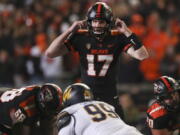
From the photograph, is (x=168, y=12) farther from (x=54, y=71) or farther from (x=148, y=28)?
(x=54, y=71)

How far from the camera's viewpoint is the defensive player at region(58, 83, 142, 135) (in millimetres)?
4855

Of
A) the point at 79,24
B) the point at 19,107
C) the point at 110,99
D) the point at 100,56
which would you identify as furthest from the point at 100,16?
the point at 19,107

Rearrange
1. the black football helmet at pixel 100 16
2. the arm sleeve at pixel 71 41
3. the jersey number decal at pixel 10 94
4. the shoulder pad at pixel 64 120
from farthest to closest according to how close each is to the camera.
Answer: the arm sleeve at pixel 71 41 < the black football helmet at pixel 100 16 < the jersey number decal at pixel 10 94 < the shoulder pad at pixel 64 120

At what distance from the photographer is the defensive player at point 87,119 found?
486 cm

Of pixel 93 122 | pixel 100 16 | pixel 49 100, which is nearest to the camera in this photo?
pixel 93 122

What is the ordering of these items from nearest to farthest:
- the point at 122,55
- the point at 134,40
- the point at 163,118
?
the point at 163,118, the point at 134,40, the point at 122,55

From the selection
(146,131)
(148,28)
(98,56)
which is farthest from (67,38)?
(148,28)

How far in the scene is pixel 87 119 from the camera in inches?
193

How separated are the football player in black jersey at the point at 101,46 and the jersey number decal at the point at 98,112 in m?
1.44

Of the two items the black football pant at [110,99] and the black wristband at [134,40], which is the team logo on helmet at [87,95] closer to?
the black football pant at [110,99]

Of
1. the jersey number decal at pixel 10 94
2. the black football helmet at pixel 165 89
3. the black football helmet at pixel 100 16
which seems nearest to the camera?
the black football helmet at pixel 165 89

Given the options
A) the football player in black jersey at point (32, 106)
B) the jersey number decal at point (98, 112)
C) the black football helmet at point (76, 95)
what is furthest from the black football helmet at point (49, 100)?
the jersey number decal at point (98, 112)

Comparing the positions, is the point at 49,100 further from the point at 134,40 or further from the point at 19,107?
the point at 134,40

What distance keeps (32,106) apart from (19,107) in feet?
0.46
